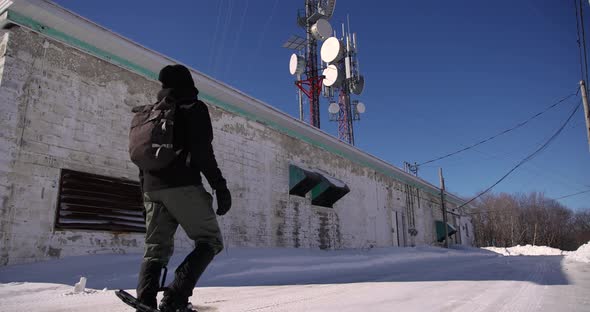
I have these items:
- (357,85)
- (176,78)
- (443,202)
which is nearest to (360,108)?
(357,85)

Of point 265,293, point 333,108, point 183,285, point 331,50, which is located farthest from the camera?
point 333,108

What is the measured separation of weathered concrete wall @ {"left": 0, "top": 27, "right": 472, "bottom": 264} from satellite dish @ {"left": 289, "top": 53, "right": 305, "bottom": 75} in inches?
383

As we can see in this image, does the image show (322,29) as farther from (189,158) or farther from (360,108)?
(189,158)

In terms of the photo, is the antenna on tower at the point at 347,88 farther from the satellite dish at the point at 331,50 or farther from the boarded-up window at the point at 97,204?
the boarded-up window at the point at 97,204

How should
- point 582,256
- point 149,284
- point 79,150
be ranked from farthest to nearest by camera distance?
1. point 582,256
2. point 79,150
3. point 149,284

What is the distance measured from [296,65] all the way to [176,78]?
1835 centimetres

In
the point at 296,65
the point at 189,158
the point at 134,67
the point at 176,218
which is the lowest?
the point at 176,218

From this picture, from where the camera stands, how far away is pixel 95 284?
451cm

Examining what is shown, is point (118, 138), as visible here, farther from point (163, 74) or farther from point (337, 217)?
point (337, 217)

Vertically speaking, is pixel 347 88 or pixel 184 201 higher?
pixel 347 88

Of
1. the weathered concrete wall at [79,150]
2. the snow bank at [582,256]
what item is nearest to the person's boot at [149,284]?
the weathered concrete wall at [79,150]

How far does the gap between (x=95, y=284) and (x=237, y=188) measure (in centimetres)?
480

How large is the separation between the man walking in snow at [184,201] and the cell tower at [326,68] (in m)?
17.5

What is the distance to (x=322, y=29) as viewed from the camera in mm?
20188
